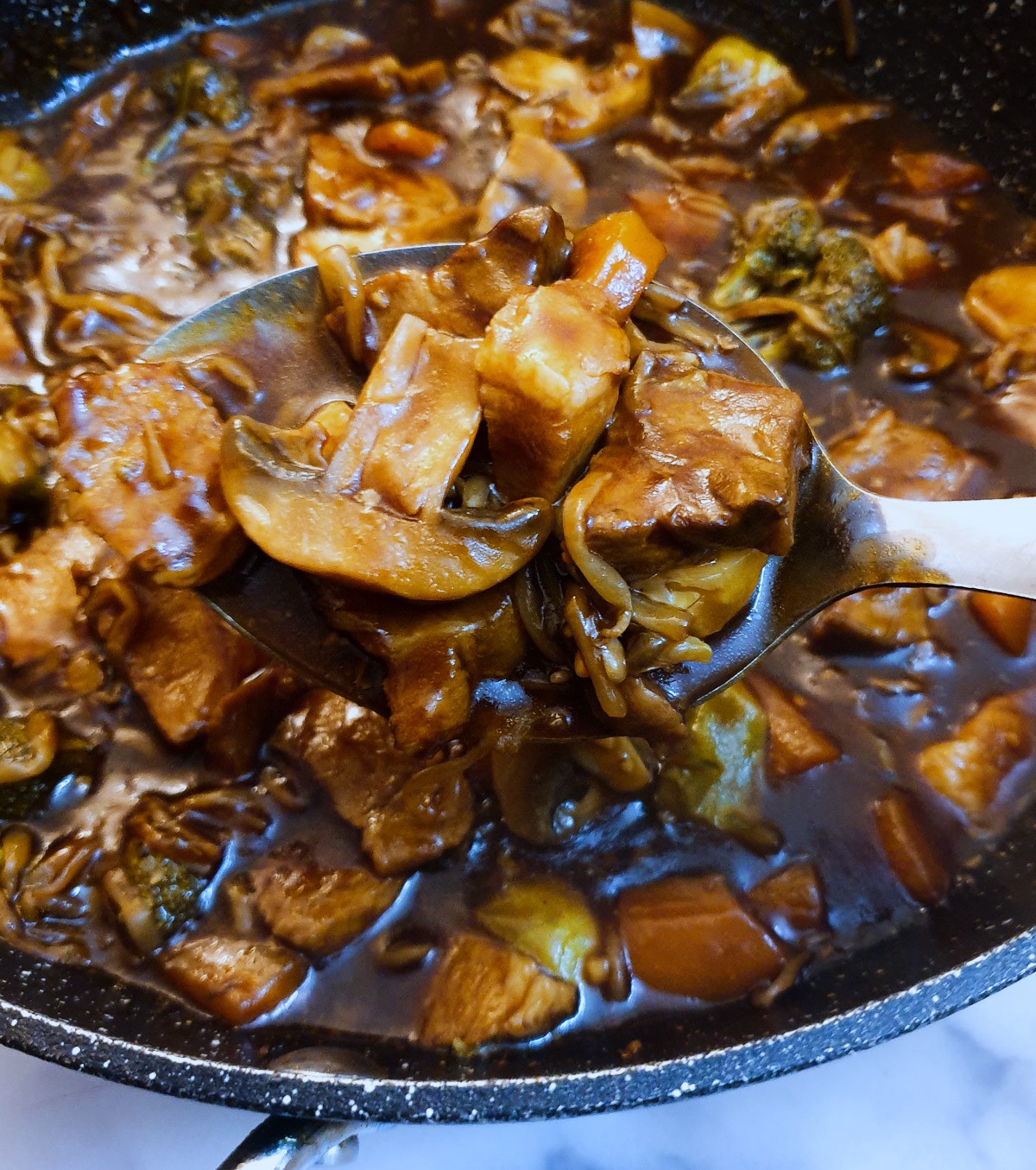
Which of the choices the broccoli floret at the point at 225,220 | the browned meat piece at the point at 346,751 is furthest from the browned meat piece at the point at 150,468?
the broccoli floret at the point at 225,220

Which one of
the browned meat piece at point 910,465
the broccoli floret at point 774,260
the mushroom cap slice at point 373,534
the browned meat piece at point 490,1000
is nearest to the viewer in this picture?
the mushroom cap slice at point 373,534

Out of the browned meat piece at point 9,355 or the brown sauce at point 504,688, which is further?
the browned meat piece at point 9,355

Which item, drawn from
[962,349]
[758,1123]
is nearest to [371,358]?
[962,349]

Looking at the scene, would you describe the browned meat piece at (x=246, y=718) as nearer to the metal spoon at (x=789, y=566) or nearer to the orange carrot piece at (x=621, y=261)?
the metal spoon at (x=789, y=566)

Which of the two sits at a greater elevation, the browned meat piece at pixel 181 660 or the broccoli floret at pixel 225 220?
the broccoli floret at pixel 225 220

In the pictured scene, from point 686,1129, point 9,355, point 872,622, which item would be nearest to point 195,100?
point 9,355

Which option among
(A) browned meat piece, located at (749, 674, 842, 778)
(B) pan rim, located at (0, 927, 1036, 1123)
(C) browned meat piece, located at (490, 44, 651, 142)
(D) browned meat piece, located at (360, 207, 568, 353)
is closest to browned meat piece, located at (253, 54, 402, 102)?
(C) browned meat piece, located at (490, 44, 651, 142)
